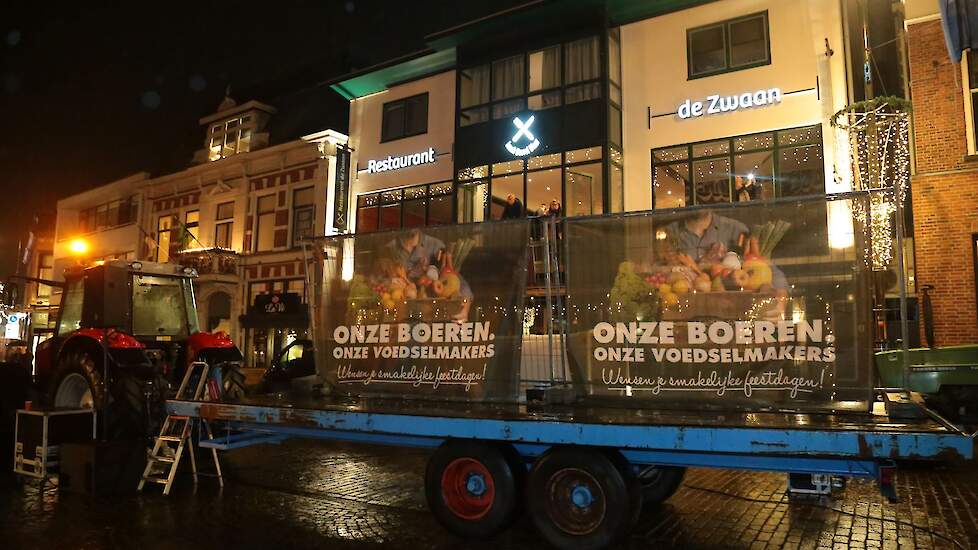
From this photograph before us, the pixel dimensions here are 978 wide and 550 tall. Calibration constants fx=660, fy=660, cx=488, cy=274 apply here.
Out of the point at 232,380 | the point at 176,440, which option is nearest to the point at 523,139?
the point at 232,380

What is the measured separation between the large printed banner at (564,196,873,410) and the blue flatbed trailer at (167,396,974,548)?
0.24 m

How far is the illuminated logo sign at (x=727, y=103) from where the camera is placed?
15445 mm

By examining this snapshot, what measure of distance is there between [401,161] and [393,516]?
15.6 meters

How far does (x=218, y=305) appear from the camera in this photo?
25766 mm

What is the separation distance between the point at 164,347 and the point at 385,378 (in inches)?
194

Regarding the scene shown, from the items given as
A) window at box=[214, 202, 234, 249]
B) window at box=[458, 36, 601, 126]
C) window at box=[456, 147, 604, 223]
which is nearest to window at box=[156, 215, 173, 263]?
window at box=[214, 202, 234, 249]

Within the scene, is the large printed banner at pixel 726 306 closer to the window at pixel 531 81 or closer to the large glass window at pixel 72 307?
the large glass window at pixel 72 307

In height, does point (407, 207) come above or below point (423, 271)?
above

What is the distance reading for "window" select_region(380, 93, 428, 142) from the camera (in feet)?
68.0

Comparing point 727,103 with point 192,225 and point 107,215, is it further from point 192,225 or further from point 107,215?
point 107,215

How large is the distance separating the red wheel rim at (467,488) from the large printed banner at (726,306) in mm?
1248

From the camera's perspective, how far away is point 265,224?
25.2m

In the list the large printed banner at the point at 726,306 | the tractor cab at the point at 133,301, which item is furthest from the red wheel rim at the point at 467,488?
the tractor cab at the point at 133,301

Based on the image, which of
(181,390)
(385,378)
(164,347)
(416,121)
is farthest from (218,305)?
(385,378)
